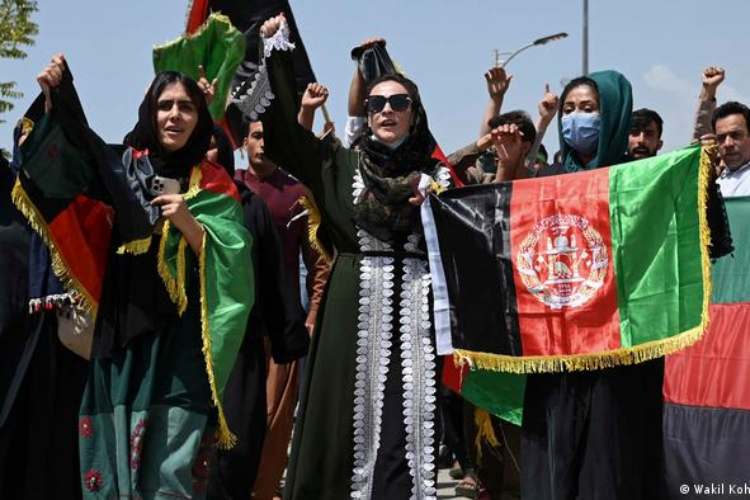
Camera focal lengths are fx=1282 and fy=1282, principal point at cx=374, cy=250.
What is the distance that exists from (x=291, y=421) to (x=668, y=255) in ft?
9.20

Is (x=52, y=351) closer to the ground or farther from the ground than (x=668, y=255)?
closer to the ground

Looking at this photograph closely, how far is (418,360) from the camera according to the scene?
5.18 metres

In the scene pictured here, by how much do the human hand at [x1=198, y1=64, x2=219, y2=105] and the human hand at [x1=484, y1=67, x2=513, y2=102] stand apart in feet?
4.21

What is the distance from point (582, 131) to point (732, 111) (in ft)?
5.66

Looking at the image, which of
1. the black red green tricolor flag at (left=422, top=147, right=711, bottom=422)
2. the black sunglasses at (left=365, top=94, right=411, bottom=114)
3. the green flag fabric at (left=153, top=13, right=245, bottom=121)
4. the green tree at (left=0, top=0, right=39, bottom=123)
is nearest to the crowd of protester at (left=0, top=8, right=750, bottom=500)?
the black sunglasses at (left=365, top=94, right=411, bottom=114)

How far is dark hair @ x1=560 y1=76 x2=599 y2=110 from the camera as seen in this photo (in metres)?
5.35

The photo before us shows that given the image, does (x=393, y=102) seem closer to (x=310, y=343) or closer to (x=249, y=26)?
(x=310, y=343)

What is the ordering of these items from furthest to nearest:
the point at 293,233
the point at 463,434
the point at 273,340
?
1. the point at 293,233
2. the point at 463,434
3. the point at 273,340

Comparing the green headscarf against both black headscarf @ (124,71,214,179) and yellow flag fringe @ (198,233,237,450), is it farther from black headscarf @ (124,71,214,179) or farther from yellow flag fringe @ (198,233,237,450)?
yellow flag fringe @ (198,233,237,450)

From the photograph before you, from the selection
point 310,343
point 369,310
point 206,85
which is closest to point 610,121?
point 369,310

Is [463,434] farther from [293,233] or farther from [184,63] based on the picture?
[184,63]

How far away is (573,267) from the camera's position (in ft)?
16.6

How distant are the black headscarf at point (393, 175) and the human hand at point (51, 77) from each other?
4.28 ft

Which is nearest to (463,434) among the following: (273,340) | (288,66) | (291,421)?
(291,421)
